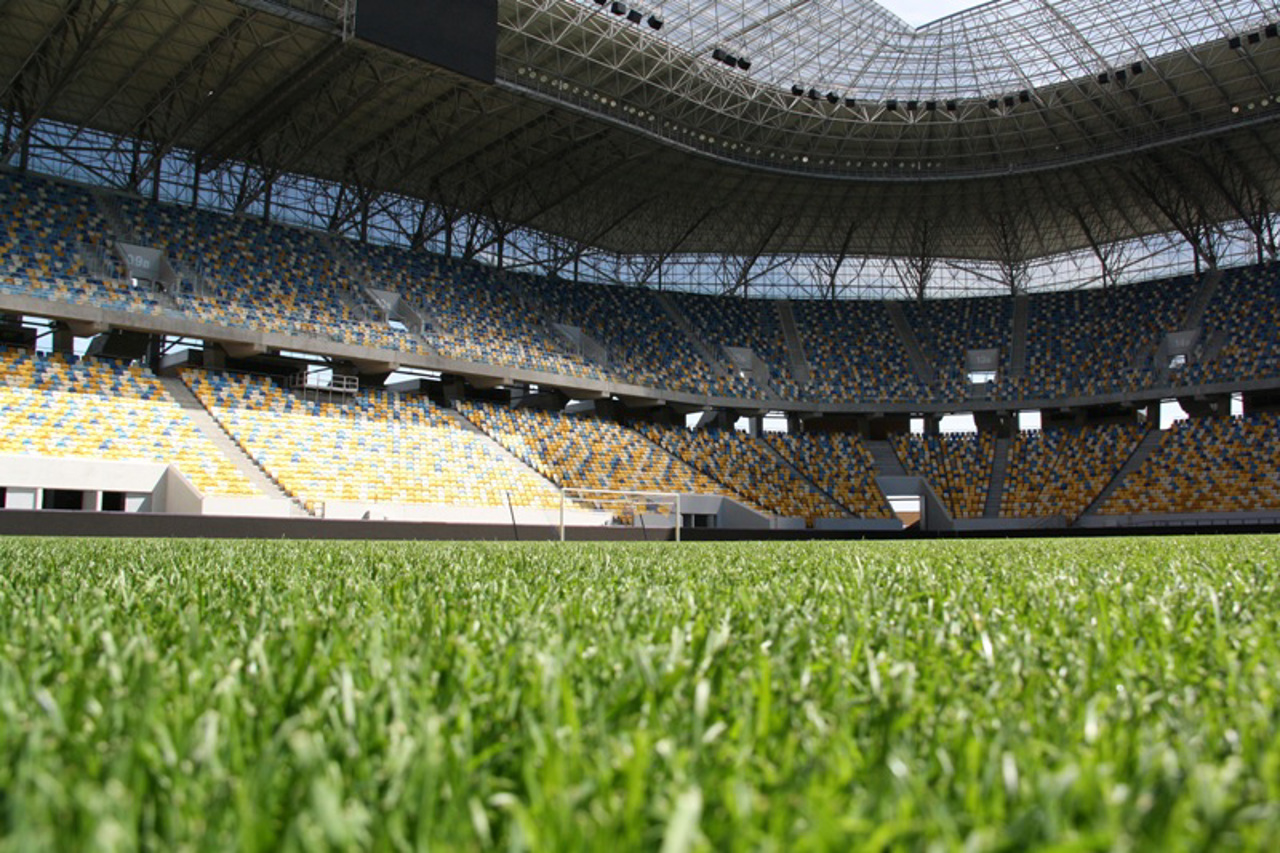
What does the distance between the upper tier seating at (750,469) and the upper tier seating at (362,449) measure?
11.7m

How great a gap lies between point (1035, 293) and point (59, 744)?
59231 millimetres

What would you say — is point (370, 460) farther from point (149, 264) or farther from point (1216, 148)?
point (1216, 148)

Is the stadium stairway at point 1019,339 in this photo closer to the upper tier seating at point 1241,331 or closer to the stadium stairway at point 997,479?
the stadium stairway at point 997,479

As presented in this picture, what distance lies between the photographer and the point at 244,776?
1229 millimetres

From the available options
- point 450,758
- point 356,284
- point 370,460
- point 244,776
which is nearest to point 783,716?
point 450,758

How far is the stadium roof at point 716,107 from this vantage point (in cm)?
3152

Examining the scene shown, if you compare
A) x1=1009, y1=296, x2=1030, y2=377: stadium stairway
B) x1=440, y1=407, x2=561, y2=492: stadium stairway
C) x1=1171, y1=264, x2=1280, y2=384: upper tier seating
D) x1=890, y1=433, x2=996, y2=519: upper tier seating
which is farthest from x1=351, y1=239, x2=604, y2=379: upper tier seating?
x1=1171, y1=264, x2=1280, y2=384: upper tier seating

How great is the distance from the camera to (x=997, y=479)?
47969 mm

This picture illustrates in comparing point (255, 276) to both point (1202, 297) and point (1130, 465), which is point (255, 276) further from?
point (1202, 297)

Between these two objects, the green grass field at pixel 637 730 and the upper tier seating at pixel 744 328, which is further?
the upper tier seating at pixel 744 328

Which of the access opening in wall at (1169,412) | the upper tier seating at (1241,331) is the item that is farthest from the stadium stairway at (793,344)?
the upper tier seating at (1241,331)

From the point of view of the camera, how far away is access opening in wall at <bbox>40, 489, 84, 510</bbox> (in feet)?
88.8

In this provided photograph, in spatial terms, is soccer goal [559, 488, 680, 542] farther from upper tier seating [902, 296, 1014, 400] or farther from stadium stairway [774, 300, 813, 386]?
upper tier seating [902, 296, 1014, 400]

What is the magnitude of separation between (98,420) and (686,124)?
24482 mm
